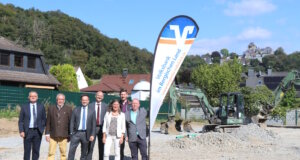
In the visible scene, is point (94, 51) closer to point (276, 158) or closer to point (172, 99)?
point (172, 99)

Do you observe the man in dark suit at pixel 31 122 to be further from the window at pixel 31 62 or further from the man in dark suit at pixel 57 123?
the window at pixel 31 62

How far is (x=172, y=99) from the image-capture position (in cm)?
2652

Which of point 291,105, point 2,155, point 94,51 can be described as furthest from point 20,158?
point 94,51

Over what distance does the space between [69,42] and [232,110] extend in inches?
3617

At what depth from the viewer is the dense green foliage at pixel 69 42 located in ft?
319

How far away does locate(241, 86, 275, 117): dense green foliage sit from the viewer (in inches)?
1487

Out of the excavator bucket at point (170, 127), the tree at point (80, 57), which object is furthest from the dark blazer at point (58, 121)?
the tree at point (80, 57)

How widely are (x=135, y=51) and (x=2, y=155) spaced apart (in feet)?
390

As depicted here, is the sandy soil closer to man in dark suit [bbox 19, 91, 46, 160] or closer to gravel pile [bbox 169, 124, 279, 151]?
gravel pile [bbox 169, 124, 279, 151]

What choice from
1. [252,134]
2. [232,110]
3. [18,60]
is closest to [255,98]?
[232,110]

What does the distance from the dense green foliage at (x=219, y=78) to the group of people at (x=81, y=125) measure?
4248cm

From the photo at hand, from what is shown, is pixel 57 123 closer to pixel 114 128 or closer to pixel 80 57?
pixel 114 128

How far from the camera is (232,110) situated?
25.8 metres

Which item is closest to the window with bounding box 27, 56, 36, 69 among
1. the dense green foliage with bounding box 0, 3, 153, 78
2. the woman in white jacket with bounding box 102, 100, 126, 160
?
the woman in white jacket with bounding box 102, 100, 126, 160
